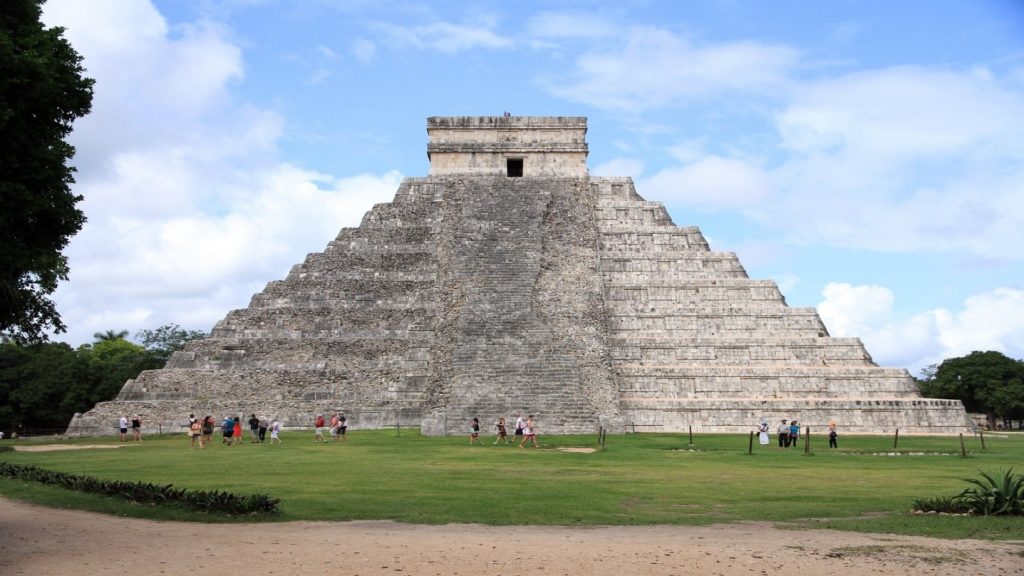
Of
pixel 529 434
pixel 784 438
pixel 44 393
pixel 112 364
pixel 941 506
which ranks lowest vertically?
pixel 941 506

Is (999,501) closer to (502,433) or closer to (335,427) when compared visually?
(502,433)

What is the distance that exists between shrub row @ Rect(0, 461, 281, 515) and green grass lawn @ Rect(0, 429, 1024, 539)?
0.64ft

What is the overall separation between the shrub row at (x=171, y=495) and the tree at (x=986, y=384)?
2121 inches

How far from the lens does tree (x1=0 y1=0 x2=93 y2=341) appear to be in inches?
382

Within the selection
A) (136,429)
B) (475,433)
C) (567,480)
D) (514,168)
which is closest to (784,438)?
(475,433)

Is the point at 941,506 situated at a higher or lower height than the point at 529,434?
lower

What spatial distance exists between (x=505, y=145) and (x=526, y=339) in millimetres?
11046

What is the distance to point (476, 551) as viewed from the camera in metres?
9.14

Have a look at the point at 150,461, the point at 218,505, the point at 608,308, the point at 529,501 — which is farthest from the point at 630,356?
the point at 218,505

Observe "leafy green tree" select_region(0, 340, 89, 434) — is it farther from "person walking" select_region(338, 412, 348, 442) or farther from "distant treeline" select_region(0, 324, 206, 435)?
"person walking" select_region(338, 412, 348, 442)

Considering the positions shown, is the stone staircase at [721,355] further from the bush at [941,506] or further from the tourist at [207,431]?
the bush at [941,506]

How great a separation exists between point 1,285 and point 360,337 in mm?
16920

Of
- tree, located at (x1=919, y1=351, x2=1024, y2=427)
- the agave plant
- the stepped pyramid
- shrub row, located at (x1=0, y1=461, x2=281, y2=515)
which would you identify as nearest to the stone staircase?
the stepped pyramid

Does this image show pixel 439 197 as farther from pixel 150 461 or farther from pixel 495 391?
pixel 150 461
